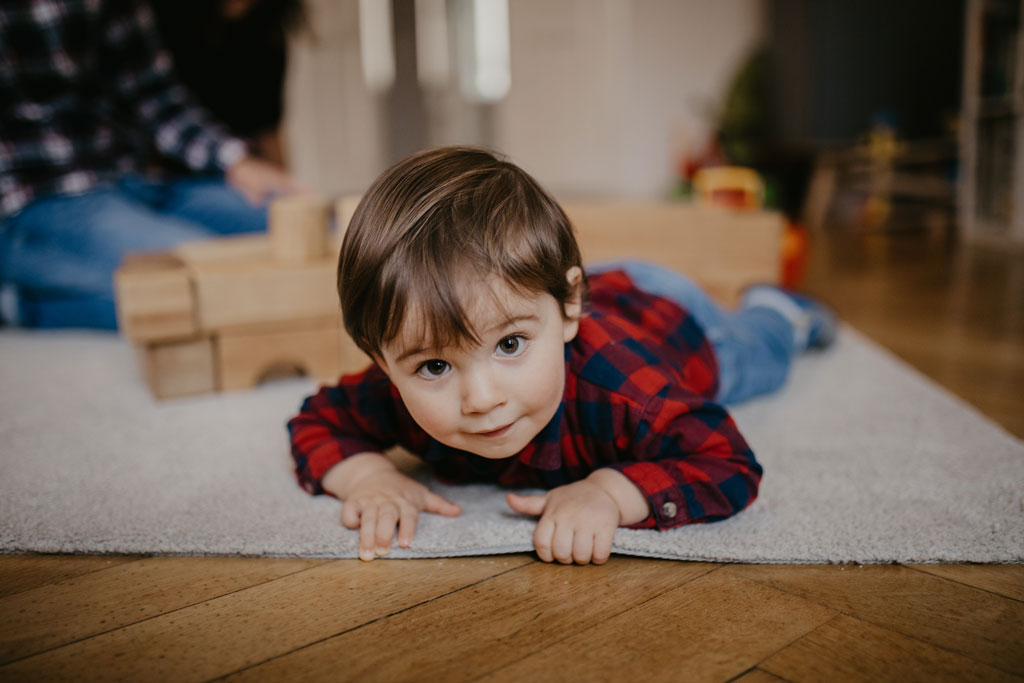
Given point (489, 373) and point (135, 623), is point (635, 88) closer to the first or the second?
point (489, 373)

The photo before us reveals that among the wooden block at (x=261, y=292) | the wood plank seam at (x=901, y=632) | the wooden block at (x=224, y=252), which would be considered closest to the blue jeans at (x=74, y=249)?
the wooden block at (x=224, y=252)

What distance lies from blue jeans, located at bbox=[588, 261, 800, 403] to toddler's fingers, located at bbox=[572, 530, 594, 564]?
405 millimetres

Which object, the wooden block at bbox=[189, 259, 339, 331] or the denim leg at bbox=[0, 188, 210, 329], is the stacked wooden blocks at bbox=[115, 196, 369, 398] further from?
the denim leg at bbox=[0, 188, 210, 329]

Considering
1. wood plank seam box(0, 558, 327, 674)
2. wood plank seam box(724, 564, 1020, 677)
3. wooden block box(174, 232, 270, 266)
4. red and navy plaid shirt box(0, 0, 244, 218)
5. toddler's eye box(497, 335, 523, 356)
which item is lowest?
wood plank seam box(724, 564, 1020, 677)

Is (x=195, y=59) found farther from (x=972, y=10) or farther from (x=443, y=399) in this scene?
(x=972, y=10)

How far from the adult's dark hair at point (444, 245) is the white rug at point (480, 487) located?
0.18 m

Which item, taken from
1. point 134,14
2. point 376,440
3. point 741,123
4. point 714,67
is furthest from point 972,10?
point 376,440

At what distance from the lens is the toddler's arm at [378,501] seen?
1.92 ft

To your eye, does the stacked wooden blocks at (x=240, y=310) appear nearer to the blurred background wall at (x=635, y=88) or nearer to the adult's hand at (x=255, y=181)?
the adult's hand at (x=255, y=181)

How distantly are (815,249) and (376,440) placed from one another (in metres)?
2.30

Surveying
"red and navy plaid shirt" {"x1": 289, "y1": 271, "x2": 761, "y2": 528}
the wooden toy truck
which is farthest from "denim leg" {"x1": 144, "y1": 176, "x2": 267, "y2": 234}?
"red and navy plaid shirt" {"x1": 289, "y1": 271, "x2": 761, "y2": 528}

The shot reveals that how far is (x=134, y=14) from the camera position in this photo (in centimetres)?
160

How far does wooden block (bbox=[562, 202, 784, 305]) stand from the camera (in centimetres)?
122

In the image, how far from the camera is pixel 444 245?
1.70 ft
